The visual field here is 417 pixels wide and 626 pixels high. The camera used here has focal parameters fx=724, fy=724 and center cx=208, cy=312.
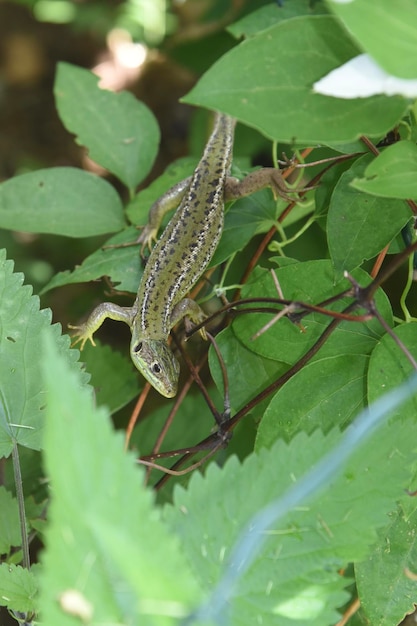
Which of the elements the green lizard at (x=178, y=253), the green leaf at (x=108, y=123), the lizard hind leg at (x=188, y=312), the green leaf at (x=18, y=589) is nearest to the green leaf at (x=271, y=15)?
the green lizard at (x=178, y=253)

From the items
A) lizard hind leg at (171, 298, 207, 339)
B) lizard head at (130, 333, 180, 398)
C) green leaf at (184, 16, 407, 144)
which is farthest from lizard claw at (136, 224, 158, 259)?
green leaf at (184, 16, 407, 144)

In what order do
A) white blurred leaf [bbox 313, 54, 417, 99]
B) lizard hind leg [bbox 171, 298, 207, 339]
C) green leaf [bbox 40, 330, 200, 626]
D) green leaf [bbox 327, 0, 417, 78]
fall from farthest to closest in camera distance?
lizard hind leg [bbox 171, 298, 207, 339], white blurred leaf [bbox 313, 54, 417, 99], green leaf [bbox 327, 0, 417, 78], green leaf [bbox 40, 330, 200, 626]

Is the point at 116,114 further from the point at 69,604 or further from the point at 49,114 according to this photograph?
the point at 49,114

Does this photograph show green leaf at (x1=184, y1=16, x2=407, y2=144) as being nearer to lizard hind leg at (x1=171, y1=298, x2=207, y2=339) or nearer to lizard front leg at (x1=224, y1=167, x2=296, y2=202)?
lizard front leg at (x1=224, y1=167, x2=296, y2=202)

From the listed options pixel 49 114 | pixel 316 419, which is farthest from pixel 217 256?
pixel 49 114

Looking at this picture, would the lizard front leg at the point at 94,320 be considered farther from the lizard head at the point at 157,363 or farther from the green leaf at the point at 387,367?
the green leaf at the point at 387,367

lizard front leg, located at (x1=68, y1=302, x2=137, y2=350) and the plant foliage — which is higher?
the plant foliage
